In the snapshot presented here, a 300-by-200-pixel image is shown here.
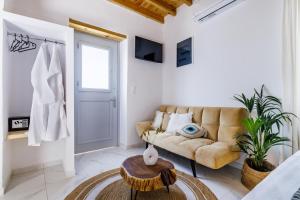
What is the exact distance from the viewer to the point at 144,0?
3.11 metres

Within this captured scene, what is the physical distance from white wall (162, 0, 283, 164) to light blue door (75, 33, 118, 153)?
4.22 feet

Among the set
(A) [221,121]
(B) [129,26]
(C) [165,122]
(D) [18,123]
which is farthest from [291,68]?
(D) [18,123]

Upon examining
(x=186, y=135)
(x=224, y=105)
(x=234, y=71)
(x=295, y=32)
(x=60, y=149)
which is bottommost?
(x=60, y=149)

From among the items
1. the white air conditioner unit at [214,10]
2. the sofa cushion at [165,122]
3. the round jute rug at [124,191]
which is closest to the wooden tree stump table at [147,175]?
the round jute rug at [124,191]

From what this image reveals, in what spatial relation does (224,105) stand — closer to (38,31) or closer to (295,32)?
(295,32)

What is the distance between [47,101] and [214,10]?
110 inches

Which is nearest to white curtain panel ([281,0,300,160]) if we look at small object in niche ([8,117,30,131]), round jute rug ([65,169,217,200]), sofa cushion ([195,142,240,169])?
sofa cushion ([195,142,240,169])

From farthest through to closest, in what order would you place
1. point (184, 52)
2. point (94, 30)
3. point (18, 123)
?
point (184, 52) → point (94, 30) → point (18, 123)

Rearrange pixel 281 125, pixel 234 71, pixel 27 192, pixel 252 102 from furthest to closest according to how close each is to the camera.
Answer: pixel 234 71 < pixel 252 102 < pixel 281 125 < pixel 27 192

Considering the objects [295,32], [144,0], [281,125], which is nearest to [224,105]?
[281,125]

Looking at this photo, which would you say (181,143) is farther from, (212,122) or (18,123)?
(18,123)

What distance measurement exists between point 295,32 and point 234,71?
31.7 inches

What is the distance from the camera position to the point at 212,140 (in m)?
2.37

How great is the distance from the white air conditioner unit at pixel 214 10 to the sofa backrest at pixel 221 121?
157 centimetres
